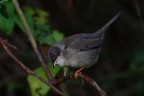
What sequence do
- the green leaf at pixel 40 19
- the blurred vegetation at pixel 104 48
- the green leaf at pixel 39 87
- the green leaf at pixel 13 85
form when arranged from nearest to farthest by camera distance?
1. the green leaf at pixel 39 87
2. the green leaf at pixel 40 19
3. the green leaf at pixel 13 85
4. the blurred vegetation at pixel 104 48

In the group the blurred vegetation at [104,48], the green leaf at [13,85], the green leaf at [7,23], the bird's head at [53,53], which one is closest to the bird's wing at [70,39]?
the bird's head at [53,53]

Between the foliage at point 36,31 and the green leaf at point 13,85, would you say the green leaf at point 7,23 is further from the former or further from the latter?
the green leaf at point 13,85

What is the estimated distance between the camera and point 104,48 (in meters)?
7.08

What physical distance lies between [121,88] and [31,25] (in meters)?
3.21

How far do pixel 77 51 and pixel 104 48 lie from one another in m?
3.04

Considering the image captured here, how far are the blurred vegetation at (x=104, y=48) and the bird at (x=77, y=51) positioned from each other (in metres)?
2.04

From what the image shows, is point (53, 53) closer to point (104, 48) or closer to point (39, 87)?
point (39, 87)

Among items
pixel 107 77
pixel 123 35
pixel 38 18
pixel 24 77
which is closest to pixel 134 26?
pixel 123 35

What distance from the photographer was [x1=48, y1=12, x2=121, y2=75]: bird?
3949 mm

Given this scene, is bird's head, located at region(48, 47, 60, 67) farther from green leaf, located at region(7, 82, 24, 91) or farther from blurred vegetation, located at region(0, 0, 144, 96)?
green leaf, located at region(7, 82, 24, 91)

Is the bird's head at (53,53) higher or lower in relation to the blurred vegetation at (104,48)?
higher

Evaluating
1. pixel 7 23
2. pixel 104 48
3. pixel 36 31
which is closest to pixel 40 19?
pixel 36 31

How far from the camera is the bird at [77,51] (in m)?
3.95

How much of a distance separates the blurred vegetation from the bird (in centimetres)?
204
